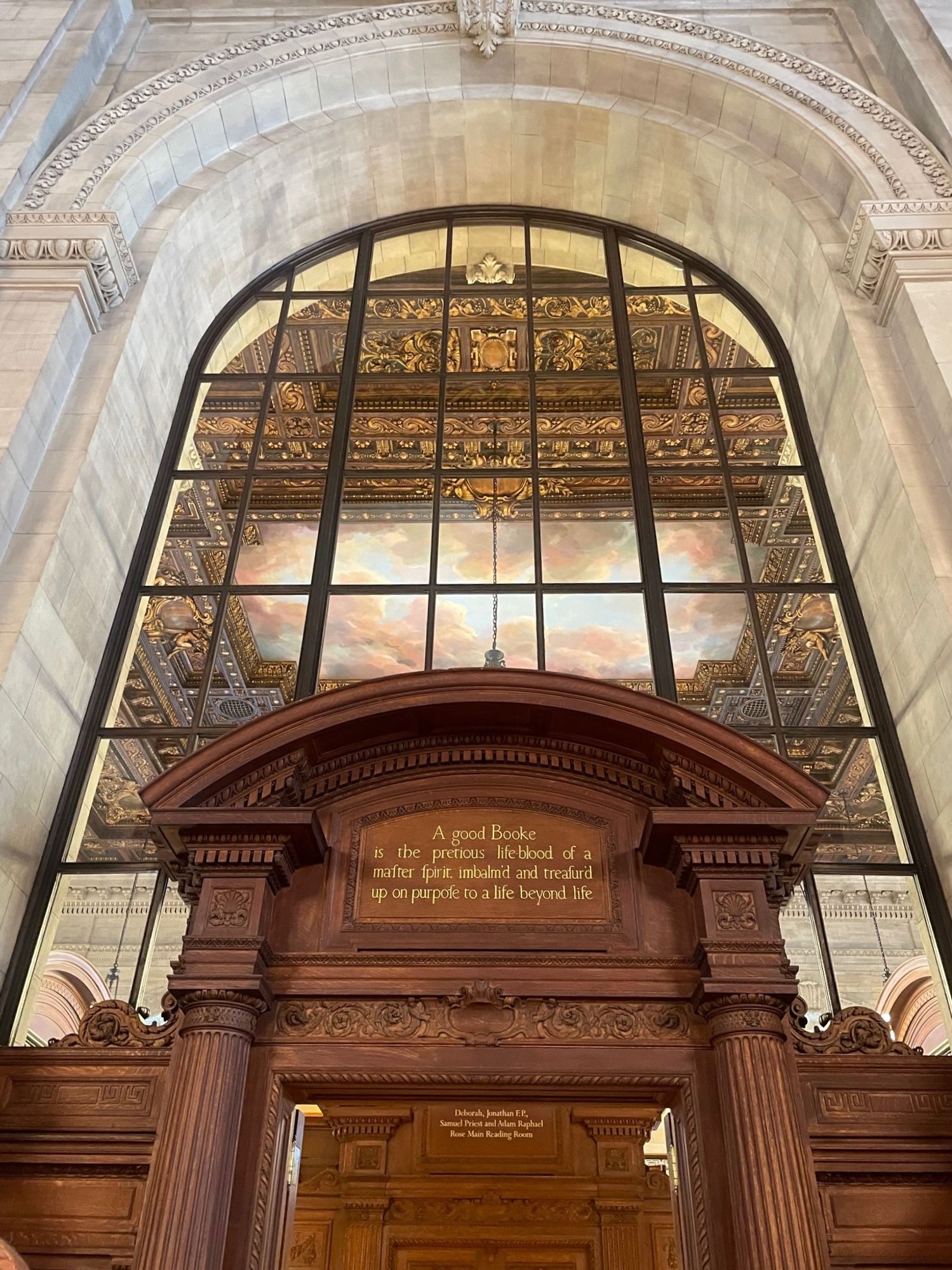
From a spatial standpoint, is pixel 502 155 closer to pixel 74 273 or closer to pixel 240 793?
pixel 74 273

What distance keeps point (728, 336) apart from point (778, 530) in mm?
2326

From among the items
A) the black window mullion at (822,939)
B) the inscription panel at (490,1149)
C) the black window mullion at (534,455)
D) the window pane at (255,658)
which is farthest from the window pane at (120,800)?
the inscription panel at (490,1149)

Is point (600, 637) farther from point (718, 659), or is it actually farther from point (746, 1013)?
point (746, 1013)

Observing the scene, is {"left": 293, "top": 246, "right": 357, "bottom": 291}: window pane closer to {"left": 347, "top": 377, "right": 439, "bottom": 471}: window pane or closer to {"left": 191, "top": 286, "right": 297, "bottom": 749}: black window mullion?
{"left": 191, "top": 286, "right": 297, "bottom": 749}: black window mullion

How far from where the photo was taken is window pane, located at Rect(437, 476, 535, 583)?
23.5ft

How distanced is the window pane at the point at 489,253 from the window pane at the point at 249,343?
173cm

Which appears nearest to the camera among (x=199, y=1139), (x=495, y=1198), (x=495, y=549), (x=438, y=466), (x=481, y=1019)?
(x=199, y=1139)

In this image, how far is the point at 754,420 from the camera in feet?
26.8

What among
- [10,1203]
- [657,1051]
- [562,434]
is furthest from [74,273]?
[657,1051]

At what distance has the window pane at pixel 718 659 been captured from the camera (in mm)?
6465

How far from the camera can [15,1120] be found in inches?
184

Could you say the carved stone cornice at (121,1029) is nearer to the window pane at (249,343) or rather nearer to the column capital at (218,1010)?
the column capital at (218,1010)

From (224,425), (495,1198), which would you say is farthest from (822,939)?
(224,425)

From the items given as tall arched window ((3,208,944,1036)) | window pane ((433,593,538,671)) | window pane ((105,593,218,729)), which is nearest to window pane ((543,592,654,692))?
tall arched window ((3,208,944,1036))
